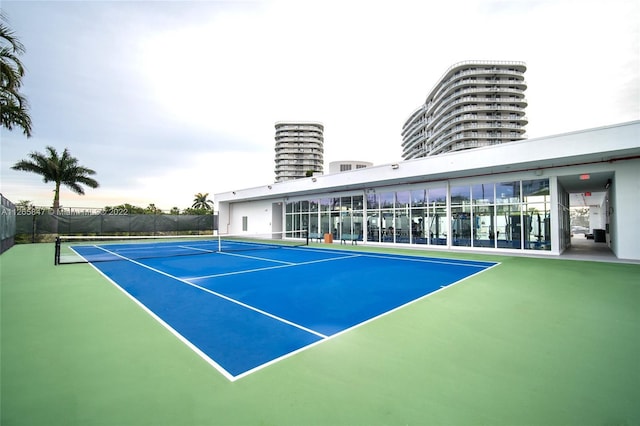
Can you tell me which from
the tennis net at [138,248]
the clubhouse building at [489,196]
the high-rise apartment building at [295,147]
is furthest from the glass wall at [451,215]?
the high-rise apartment building at [295,147]

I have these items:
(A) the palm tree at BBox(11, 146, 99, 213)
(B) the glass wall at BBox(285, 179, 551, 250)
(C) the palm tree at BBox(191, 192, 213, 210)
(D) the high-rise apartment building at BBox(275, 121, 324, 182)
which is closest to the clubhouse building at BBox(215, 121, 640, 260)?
(B) the glass wall at BBox(285, 179, 551, 250)

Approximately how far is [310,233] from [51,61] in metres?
20.1

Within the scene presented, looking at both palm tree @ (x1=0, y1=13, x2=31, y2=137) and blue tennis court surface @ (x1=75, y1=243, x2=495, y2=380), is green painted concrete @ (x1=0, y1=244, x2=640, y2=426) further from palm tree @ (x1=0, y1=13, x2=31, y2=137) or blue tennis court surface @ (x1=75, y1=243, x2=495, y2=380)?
palm tree @ (x1=0, y1=13, x2=31, y2=137)

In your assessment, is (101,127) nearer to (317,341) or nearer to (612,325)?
(317,341)

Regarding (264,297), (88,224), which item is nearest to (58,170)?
(88,224)

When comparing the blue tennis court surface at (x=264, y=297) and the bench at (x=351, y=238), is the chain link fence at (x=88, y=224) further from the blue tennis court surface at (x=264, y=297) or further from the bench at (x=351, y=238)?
the bench at (x=351, y=238)

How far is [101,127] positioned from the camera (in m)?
23.7

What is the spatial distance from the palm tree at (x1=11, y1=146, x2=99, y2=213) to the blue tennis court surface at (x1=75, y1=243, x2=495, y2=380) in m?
21.8

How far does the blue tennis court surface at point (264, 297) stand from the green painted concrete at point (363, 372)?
364mm

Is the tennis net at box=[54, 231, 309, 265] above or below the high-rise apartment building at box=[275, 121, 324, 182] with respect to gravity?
below

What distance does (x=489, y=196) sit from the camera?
16.5m

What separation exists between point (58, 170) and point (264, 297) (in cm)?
3156

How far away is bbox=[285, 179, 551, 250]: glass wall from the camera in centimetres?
1521

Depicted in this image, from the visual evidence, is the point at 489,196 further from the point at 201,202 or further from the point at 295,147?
the point at 295,147
